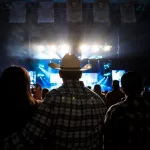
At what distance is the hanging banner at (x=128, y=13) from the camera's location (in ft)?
33.9

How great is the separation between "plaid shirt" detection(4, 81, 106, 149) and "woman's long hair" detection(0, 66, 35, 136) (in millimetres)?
79

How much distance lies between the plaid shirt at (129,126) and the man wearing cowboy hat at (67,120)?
167mm

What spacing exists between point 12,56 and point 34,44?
2.84 meters

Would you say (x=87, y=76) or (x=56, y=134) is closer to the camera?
(x=56, y=134)

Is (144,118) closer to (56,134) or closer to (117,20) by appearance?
(56,134)

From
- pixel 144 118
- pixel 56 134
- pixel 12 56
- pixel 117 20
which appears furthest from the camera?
pixel 12 56

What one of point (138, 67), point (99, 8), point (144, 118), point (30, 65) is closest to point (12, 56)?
point (30, 65)

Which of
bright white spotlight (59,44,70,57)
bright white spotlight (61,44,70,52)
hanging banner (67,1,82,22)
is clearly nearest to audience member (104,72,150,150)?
hanging banner (67,1,82,22)

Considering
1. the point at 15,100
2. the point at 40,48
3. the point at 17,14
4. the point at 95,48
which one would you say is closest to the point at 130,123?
the point at 15,100

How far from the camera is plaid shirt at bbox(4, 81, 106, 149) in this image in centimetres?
180

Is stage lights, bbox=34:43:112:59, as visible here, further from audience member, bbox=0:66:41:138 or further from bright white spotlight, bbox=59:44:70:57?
audience member, bbox=0:66:41:138

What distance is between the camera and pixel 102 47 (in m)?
19.0

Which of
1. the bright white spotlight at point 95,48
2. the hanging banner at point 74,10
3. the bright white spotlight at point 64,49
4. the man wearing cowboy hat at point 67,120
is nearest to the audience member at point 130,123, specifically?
the man wearing cowboy hat at point 67,120

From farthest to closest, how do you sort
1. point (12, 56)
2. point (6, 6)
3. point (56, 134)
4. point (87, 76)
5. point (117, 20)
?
1. point (87, 76)
2. point (12, 56)
3. point (117, 20)
4. point (6, 6)
5. point (56, 134)
